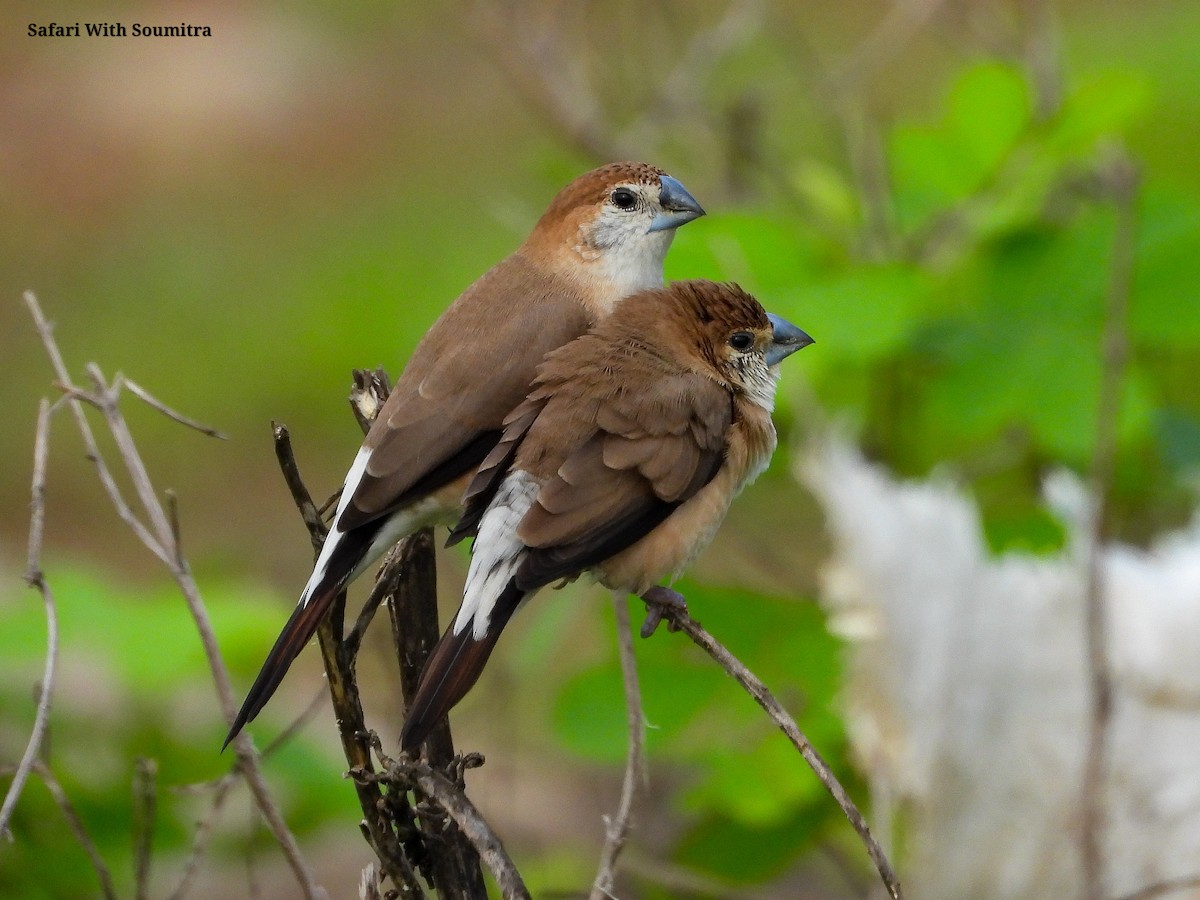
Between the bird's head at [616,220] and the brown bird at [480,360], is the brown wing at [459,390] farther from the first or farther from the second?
the bird's head at [616,220]

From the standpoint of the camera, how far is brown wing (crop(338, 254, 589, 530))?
116 inches

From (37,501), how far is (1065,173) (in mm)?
3465

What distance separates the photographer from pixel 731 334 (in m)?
3.44

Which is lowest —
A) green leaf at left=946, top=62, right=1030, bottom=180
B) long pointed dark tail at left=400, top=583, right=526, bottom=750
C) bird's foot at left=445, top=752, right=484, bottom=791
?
bird's foot at left=445, top=752, right=484, bottom=791

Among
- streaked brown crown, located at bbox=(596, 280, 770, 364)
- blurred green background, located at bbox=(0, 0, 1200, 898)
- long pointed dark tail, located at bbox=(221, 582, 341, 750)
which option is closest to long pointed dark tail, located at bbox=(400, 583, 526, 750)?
long pointed dark tail, located at bbox=(221, 582, 341, 750)

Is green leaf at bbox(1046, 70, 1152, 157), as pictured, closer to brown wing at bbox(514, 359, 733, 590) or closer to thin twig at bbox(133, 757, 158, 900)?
brown wing at bbox(514, 359, 733, 590)

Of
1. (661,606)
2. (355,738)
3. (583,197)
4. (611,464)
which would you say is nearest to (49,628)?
(355,738)

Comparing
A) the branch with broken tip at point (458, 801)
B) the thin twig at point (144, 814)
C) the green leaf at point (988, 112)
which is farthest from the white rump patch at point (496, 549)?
the green leaf at point (988, 112)

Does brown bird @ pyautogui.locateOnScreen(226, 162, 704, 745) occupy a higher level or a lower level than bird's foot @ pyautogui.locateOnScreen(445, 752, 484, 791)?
higher

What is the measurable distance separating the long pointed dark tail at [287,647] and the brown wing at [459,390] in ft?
0.69

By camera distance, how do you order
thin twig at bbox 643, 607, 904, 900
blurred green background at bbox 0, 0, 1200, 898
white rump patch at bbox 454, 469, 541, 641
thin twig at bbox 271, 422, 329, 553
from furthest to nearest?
blurred green background at bbox 0, 0, 1200, 898 < white rump patch at bbox 454, 469, 541, 641 < thin twig at bbox 271, 422, 329, 553 < thin twig at bbox 643, 607, 904, 900

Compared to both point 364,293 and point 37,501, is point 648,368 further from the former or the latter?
point 364,293

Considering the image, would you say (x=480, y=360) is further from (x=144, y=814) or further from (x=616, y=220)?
(x=144, y=814)

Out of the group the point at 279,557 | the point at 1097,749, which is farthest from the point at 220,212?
the point at 1097,749
